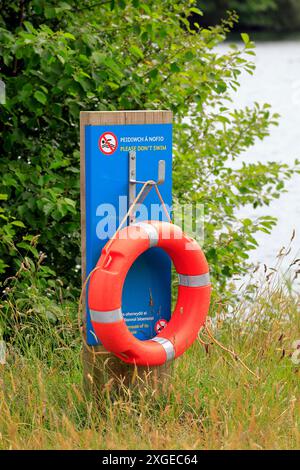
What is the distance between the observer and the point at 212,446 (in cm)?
314

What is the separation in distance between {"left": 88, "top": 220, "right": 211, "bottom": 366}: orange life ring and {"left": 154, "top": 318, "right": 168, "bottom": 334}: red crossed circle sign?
0.02 metres

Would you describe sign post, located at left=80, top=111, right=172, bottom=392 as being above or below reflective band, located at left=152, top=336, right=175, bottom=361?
above

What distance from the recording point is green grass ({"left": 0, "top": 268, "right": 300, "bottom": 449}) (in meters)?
3.17

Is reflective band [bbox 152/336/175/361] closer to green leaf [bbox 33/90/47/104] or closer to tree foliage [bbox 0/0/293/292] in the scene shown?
tree foliage [bbox 0/0/293/292]

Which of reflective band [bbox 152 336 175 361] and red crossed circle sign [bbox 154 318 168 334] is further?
red crossed circle sign [bbox 154 318 168 334]

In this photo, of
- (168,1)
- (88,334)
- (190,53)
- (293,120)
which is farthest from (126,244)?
(293,120)

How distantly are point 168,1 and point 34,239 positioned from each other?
193 centimetres

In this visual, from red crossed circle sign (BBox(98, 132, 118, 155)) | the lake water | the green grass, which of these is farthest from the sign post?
the lake water

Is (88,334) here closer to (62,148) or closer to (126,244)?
(126,244)

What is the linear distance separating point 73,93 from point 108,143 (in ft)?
3.95

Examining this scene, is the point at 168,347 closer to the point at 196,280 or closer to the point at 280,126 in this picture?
the point at 196,280

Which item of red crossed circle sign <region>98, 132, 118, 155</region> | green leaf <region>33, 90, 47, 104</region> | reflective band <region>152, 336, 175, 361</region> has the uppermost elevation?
green leaf <region>33, 90, 47, 104</region>

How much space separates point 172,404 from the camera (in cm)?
363

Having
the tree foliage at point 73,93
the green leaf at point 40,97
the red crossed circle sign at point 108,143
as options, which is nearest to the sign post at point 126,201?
the red crossed circle sign at point 108,143
